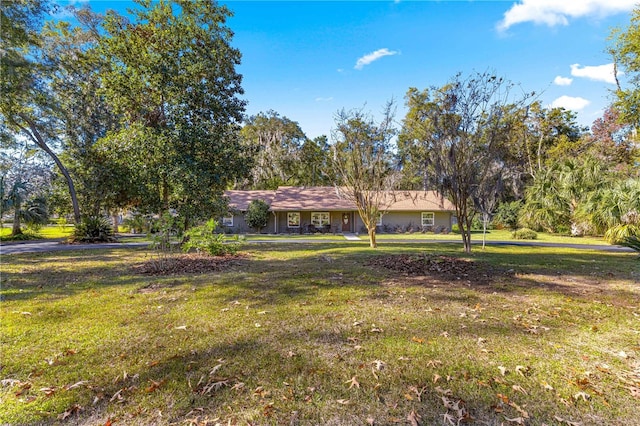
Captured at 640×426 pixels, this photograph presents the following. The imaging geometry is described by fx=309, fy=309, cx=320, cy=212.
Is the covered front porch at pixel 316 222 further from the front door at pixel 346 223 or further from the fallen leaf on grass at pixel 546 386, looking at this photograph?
the fallen leaf on grass at pixel 546 386

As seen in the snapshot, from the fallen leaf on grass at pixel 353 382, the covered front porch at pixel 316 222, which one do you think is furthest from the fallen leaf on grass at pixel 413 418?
the covered front porch at pixel 316 222

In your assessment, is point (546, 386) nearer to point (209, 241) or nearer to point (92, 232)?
point (209, 241)

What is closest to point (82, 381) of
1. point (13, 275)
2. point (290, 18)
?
point (13, 275)

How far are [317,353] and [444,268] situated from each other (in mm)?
5739

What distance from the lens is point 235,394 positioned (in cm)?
269

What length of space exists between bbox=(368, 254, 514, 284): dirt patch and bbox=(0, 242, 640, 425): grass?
83cm

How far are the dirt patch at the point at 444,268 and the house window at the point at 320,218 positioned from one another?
18078mm

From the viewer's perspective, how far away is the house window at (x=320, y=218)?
27.7 meters

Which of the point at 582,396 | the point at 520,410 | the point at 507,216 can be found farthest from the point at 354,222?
the point at 520,410

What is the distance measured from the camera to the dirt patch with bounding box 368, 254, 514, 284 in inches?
287

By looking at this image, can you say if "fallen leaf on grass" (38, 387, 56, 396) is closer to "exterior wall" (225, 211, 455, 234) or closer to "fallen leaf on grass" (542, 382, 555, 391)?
"fallen leaf on grass" (542, 382, 555, 391)

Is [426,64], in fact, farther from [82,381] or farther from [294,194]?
[294,194]

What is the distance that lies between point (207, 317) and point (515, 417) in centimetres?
382

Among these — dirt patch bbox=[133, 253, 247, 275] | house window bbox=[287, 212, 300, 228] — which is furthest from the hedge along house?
dirt patch bbox=[133, 253, 247, 275]
